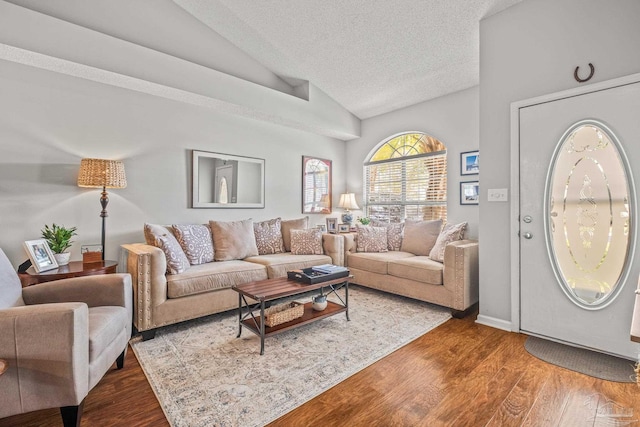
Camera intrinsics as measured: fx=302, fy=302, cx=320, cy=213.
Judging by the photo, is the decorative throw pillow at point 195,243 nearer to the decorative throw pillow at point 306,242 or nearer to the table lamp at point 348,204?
the decorative throw pillow at point 306,242

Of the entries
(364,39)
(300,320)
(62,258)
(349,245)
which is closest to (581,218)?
(300,320)

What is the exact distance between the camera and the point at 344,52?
353 centimetres

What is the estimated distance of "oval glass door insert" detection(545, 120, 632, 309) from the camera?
7.16ft

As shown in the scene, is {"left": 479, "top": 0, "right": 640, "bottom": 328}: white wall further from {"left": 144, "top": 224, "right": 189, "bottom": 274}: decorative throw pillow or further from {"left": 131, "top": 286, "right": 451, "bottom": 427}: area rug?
{"left": 144, "top": 224, "right": 189, "bottom": 274}: decorative throw pillow

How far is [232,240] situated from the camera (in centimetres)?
355

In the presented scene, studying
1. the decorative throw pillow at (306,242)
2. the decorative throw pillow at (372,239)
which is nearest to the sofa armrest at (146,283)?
the decorative throw pillow at (306,242)

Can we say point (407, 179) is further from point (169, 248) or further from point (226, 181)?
point (169, 248)

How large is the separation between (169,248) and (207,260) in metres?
0.59

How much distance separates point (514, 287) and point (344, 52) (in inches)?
119

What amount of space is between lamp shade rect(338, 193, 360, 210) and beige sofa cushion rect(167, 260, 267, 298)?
7.24ft

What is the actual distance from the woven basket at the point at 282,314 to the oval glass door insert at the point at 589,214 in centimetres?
212

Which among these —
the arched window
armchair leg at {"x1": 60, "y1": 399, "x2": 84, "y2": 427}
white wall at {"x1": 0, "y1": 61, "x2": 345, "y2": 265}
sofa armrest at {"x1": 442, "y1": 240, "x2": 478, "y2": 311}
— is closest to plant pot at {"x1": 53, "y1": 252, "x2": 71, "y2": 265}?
white wall at {"x1": 0, "y1": 61, "x2": 345, "y2": 265}

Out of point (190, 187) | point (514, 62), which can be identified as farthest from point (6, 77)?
→ point (514, 62)

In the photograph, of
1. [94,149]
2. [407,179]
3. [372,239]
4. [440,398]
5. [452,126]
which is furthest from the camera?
[407,179]
